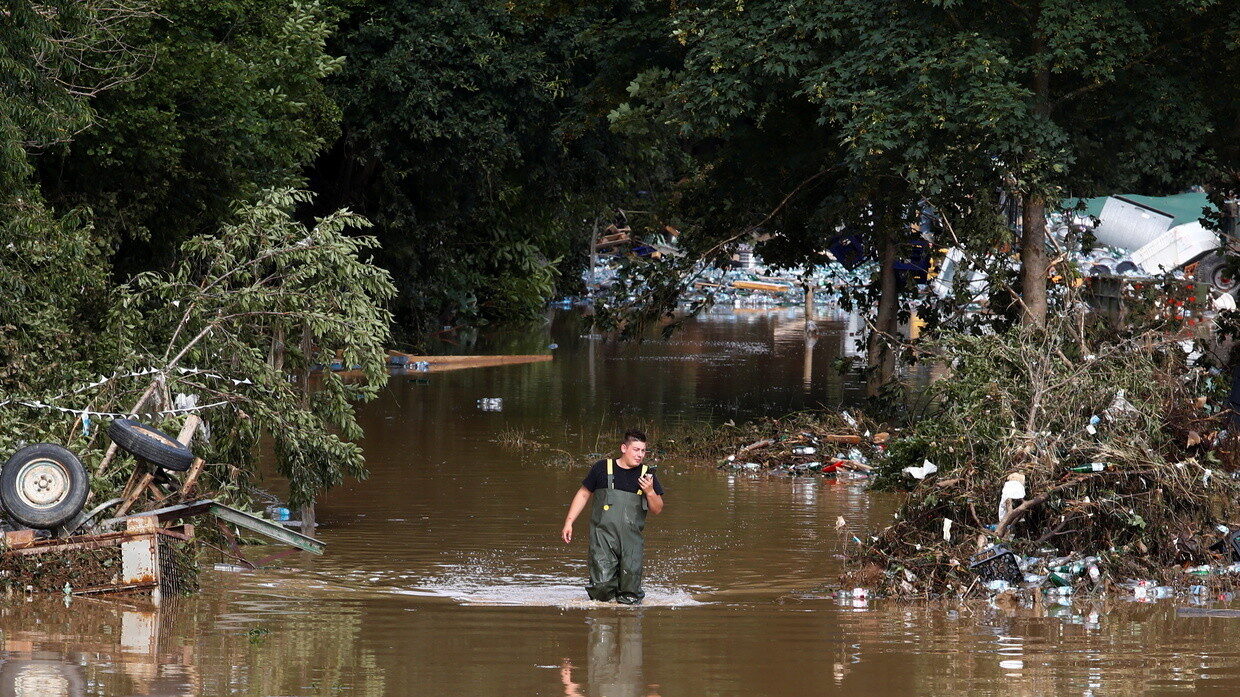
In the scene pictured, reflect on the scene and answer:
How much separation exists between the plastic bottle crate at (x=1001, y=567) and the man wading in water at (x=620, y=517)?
250cm

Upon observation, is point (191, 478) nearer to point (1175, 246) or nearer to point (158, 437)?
point (158, 437)

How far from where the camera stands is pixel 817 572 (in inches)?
516

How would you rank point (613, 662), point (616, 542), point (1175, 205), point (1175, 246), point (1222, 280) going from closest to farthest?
1. point (613, 662)
2. point (616, 542)
3. point (1222, 280)
4. point (1175, 246)
5. point (1175, 205)

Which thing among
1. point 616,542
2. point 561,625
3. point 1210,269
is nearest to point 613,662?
point 561,625

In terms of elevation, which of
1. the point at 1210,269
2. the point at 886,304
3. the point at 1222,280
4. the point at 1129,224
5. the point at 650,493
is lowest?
the point at 650,493

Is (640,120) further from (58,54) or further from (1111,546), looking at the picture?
(1111,546)

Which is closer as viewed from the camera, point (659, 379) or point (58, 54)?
point (58, 54)

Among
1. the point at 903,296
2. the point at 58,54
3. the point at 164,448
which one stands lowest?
the point at 164,448

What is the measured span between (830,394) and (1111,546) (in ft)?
55.1

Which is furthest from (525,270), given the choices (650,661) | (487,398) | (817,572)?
(650,661)

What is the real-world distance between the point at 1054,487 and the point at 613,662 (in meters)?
4.29

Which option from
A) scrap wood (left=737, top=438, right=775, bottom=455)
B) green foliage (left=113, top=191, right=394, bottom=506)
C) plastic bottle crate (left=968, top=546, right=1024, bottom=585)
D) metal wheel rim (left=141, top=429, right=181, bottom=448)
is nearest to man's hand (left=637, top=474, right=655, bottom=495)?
plastic bottle crate (left=968, top=546, right=1024, bottom=585)

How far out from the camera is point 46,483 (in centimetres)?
1108

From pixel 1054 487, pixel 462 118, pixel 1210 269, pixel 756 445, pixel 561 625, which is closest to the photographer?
pixel 561 625
